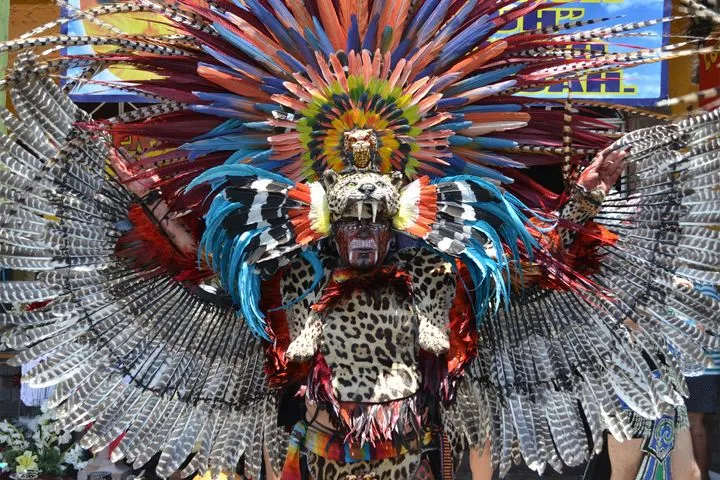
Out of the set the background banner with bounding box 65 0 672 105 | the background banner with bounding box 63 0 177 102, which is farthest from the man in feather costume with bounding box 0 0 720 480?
the background banner with bounding box 65 0 672 105

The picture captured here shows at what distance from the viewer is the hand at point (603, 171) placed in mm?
2979

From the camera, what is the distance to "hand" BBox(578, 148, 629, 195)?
298cm

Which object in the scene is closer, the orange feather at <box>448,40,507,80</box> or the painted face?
the painted face

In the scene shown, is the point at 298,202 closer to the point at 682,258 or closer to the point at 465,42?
the point at 465,42

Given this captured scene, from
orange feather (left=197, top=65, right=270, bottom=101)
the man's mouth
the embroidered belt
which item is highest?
orange feather (left=197, top=65, right=270, bottom=101)

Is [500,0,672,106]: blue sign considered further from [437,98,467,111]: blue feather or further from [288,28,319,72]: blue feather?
[288,28,319,72]: blue feather

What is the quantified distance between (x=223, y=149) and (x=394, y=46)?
574 millimetres

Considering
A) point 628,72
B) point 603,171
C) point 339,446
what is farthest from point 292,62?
point 628,72

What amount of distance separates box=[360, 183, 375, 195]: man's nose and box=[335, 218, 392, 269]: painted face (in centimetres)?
9

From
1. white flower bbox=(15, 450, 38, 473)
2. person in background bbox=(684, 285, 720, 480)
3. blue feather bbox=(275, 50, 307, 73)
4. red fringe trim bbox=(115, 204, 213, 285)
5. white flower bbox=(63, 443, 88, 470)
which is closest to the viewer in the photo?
blue feather bbox=(275, 50, 307, 73)

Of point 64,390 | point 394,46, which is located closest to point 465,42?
point 394,46

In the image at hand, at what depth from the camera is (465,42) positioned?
2.94m

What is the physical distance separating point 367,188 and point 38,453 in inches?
131

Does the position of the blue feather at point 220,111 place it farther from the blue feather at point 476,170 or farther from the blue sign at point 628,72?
the blue sign at point 628,72
